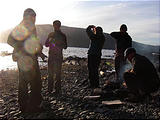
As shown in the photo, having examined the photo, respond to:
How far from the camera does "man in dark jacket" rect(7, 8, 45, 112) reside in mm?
5461

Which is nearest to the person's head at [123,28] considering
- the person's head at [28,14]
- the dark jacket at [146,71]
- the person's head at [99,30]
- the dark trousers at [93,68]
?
the person's head at [99,30]

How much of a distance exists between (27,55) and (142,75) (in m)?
3.18

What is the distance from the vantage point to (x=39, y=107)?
226 inches

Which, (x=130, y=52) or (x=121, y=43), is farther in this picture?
(x=121, y=43)

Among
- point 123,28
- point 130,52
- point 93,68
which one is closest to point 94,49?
point 93,68

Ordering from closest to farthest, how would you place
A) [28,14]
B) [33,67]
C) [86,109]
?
[28,14] → [33,67] → [86,109]

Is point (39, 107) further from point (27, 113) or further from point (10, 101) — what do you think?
point (10, 101)

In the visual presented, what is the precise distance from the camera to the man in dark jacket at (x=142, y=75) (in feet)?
19.7

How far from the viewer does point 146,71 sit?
19.7 ft

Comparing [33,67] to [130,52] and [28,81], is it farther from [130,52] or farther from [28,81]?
[130,52]

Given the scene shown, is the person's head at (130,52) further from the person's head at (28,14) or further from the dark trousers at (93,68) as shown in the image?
the person's head at (28,14)

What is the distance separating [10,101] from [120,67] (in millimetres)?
4306

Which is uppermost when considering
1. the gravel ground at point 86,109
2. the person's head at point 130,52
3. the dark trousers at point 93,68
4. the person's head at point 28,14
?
the person's head at point 28,14

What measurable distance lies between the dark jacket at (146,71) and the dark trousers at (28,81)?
107 inches
